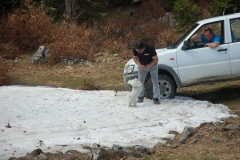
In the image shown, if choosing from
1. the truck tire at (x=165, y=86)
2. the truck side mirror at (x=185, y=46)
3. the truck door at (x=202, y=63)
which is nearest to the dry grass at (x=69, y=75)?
the truck tire at (x=165, y=86)

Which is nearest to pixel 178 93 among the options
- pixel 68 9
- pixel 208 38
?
pixel 208 38

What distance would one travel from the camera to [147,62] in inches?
417

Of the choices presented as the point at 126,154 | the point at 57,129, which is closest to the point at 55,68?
the point at 57,129

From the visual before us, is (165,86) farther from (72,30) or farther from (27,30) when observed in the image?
(27,30)

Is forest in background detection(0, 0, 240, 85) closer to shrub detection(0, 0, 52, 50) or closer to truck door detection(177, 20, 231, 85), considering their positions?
shrub detection(0, 0, 52, 50)

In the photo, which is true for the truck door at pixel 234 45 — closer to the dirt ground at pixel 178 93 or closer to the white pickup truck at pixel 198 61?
the white pickup truck at pixel 198 61

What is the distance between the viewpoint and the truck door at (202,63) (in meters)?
10.8

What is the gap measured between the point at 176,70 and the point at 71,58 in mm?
7484

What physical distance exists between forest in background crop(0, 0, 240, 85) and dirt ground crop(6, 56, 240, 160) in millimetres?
1055

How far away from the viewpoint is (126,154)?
720 cm

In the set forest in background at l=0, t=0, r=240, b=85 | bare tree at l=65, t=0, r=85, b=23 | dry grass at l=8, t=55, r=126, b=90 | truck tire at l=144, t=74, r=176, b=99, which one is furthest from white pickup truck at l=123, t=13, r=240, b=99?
bare tree at l=65, t=0, r=85, b=23

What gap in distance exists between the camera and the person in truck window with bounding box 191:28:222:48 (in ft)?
35.4

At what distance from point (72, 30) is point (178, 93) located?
333 inches

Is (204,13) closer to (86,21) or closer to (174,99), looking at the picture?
(86,21)
